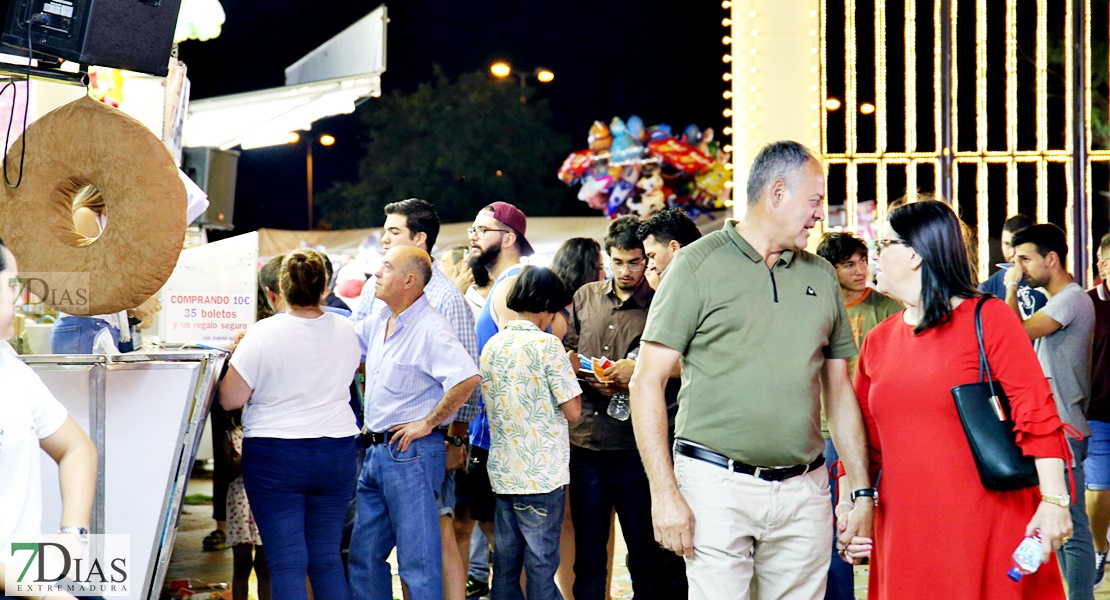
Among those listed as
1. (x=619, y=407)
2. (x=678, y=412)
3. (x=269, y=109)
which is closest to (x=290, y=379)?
(x=619, y=407)

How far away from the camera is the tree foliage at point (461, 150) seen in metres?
23.7

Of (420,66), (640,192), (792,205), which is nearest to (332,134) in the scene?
(420,66)

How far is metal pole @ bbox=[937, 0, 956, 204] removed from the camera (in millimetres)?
8586

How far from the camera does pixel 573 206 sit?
85.1 ft

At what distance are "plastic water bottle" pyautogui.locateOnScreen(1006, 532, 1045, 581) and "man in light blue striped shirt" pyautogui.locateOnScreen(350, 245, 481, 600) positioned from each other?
2069 mm

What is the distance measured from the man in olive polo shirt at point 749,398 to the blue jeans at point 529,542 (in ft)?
4.27

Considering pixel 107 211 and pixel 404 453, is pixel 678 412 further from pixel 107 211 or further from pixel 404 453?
pixel 107 211

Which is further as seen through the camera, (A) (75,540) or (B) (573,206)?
(B) (573,206)

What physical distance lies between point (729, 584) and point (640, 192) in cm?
1127

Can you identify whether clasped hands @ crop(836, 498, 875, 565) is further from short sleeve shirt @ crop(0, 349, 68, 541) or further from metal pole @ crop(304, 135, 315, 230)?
metal pole @ crop(304, 135, 315, 230)

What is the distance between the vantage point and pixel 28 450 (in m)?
2.69

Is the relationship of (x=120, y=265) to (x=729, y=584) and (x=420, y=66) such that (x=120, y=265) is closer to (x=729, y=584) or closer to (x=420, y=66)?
Answer: (x=729, y=584)

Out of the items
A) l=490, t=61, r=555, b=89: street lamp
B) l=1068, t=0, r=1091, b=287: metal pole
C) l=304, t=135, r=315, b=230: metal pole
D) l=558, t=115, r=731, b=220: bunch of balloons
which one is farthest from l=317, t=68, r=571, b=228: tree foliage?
l=1068, t=0, r=1091, b=287: metal pole

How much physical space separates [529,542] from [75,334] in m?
1.97
